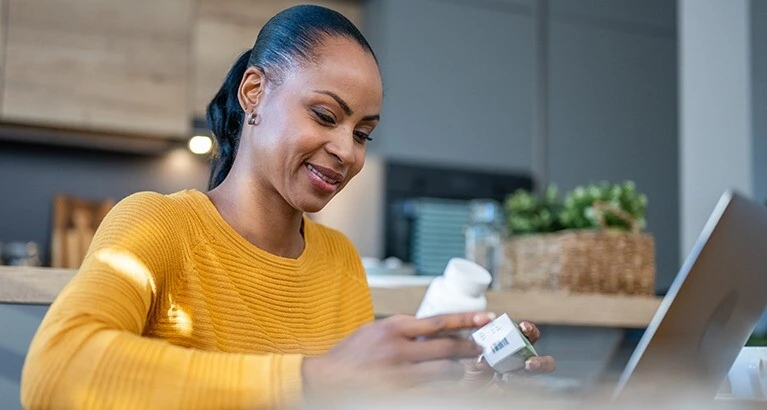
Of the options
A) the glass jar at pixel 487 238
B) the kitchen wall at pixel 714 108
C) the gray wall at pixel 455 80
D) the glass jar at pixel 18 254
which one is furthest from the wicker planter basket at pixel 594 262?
the glass jar at pixel 18 254

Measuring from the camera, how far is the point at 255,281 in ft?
3.65

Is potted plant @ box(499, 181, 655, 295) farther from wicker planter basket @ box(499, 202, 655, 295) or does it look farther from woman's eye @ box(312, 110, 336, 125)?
woman's eye @ box(312, 110, 336, 125)

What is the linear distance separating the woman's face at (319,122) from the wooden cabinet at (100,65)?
7.98 ft

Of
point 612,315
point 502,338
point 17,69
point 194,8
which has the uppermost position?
point 194,8

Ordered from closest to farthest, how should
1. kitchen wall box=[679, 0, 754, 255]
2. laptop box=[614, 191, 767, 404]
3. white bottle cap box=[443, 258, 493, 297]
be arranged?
laptop box=[614, 191, 767, 404], white bottle cap box=[443, 258, 493, 297], kitchen wall box=[679, 0, 754, 255]

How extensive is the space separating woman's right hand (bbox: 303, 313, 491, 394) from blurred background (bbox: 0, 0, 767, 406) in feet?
7.25

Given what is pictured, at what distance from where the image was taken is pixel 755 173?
263 centimetres

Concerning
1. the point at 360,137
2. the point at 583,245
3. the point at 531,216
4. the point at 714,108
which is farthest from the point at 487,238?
the point at 360,137

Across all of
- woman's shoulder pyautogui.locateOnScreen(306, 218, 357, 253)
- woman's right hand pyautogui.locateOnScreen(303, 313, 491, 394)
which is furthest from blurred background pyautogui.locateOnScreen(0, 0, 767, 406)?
woman's right hand pyautogui.locateOnScreen(303, 313, 491, 394)

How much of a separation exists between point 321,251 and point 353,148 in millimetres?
246

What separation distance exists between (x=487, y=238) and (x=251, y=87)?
3.44 ft

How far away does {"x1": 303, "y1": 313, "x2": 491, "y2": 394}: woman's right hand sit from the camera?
695mm

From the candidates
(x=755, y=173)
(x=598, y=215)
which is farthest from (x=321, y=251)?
(x=755, y=173)

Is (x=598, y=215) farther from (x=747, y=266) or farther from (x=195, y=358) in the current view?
(x=195, y=358)
